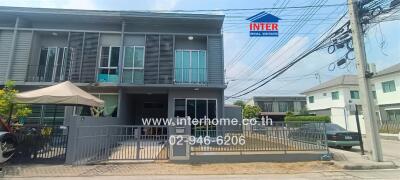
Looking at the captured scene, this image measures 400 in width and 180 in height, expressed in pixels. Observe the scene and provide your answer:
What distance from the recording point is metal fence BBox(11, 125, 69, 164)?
863 cm

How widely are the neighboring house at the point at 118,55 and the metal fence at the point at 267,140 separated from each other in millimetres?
4972

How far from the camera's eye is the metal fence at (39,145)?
8.63 m

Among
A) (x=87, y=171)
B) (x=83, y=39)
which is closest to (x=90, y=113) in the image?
(x=83, y=39)

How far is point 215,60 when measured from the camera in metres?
15.1

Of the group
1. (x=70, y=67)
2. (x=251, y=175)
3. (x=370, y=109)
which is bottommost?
(x=251, y=175)

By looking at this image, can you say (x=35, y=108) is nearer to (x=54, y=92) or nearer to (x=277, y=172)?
(x=54, y=92)

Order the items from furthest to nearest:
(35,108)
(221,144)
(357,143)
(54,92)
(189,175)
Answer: (35,108)
(357,143)
(221,144)
(54,92)
(189,175)

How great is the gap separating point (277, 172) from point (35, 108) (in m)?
13.2

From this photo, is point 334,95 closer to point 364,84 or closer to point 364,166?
point 364,84

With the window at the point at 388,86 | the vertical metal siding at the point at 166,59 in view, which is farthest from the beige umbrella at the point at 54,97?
the window at the point at 388,86

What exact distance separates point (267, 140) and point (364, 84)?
4327 mm

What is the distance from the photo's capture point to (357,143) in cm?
1276

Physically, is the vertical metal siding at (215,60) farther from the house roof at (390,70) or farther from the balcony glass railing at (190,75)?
the house roof at (390,70)

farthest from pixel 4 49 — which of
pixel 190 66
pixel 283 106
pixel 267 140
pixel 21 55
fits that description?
pixel 283 106
